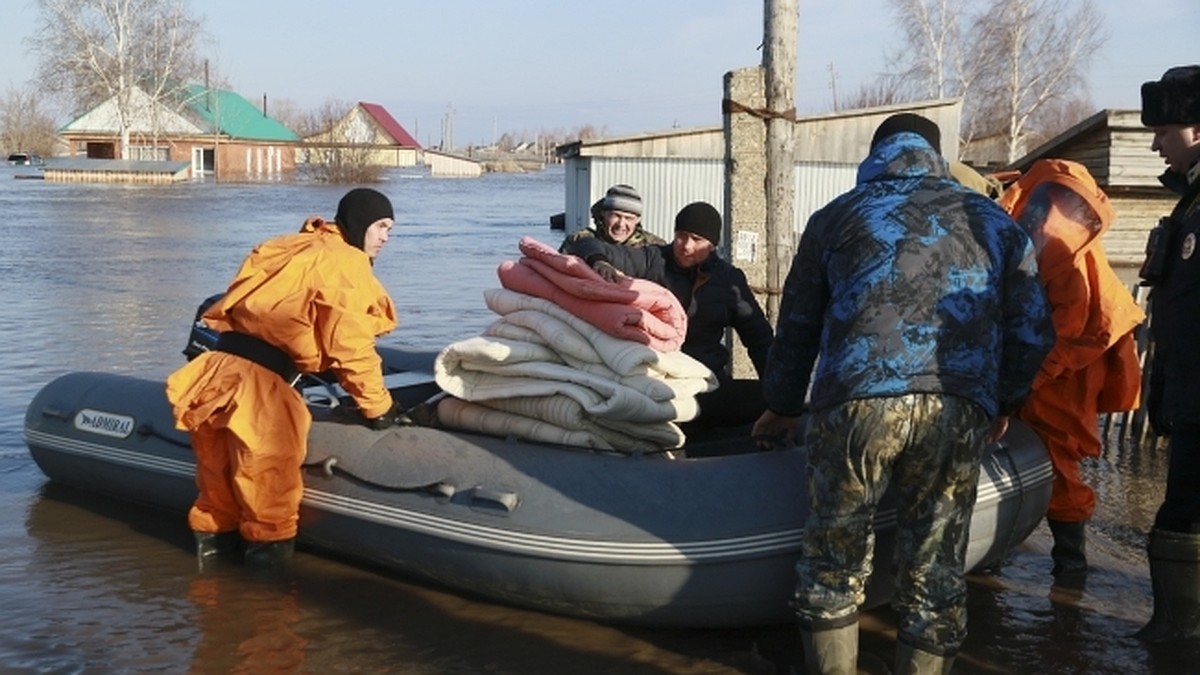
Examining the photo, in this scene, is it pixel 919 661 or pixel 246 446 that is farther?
pixel 246 446

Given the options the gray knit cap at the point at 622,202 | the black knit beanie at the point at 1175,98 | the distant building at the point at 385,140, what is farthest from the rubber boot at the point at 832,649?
the distant building at the point at 385,140

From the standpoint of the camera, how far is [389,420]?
5641mm

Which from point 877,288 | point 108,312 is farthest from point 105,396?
point 108,312

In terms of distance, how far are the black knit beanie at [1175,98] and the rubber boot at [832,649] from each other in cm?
213

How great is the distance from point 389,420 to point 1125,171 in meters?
7.97

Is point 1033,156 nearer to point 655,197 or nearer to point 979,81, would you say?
point 655,197

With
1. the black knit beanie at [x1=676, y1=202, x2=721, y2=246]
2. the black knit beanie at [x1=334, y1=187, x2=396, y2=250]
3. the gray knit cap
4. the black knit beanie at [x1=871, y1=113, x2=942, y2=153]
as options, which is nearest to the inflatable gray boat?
the black knit beanie at [x1=334, y1=187, x2=396, y2=250]

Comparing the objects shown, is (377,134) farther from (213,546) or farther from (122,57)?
(213,546)

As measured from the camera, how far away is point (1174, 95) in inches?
180

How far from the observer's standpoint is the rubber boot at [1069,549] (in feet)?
18.4

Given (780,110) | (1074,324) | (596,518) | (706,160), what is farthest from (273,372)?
(706,160)

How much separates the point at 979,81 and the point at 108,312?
34.6 metres

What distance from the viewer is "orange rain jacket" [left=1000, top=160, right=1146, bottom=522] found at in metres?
5.07

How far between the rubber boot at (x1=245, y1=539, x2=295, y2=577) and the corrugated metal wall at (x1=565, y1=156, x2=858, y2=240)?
552 inches
